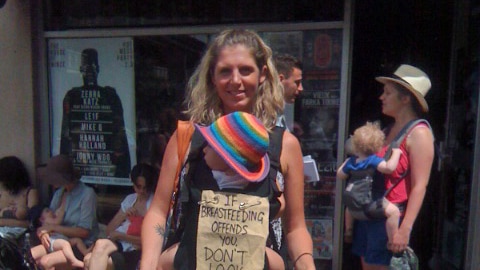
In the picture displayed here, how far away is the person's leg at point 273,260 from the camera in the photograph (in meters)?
1.63

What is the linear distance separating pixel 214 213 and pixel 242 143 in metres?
0.24

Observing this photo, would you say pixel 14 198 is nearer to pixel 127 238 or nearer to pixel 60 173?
pixel 60 173

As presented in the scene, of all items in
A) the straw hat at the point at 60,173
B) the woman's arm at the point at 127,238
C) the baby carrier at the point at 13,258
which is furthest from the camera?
the straw hat at the point at 60,173

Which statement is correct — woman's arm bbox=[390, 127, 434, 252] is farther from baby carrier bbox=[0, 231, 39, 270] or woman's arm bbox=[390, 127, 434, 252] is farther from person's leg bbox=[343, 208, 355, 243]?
baby carrier bbox=[0, 231, 39, 270]

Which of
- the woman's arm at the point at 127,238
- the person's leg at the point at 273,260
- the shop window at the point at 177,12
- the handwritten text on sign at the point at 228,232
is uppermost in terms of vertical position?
the shop window at the point at 177,12

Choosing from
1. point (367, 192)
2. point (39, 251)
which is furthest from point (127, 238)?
point (367, 192)

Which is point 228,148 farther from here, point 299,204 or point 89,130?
point 89,130

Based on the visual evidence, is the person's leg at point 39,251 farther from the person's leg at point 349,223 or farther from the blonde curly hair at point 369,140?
the blonde curly hair at point 369,140

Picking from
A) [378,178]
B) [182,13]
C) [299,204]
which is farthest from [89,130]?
[299,204]

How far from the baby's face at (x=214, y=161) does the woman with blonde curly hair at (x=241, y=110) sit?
4 cm

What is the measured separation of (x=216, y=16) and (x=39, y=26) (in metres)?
1.70

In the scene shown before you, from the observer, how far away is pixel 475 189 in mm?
3564

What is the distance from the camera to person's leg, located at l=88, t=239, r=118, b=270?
11.4 ft

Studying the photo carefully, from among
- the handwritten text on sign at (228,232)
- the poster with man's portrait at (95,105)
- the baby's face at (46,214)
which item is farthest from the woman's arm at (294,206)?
the poster with man's portrait at (95,105)
